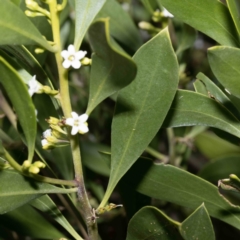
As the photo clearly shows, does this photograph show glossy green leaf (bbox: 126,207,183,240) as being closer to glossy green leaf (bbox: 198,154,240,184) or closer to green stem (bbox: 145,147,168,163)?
glossy green leaf (bbox: 198,154,240,184)

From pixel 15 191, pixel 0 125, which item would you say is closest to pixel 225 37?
pixel 15 191

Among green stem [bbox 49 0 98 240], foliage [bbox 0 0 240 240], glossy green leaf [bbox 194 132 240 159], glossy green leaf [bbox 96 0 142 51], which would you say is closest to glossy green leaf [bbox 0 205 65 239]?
foliage [bbox 0 0 240 240]

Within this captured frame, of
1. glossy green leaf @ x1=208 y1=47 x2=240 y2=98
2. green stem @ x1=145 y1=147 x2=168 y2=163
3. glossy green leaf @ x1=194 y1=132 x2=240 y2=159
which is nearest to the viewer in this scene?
glossy green leaf @ x1=208 y1=47 x2=240 y2=98

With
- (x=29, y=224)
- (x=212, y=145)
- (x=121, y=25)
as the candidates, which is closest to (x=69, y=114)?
(x=29, y=224)

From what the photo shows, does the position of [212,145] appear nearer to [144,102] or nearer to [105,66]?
[144,102]

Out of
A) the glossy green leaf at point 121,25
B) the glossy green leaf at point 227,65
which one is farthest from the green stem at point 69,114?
the glossy green leaf at point 121,25

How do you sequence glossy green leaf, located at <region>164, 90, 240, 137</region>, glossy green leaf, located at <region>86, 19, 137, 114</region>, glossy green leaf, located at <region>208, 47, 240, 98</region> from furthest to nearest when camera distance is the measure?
glossy green leaf, located at <region>164, 90, 240, 137</region> < glossy green leaf, located at <region>208, 47, 240, 98</region> < glossy green leaf, located at <region>86, 19, 137, 114</region>

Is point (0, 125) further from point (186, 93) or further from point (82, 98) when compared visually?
point (186, 93)
